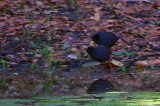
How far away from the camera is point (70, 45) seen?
311 inches

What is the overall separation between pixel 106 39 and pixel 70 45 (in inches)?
30.5

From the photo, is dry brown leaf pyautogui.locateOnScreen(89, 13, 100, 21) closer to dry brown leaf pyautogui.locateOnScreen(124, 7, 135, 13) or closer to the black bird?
dry brown leaf pyautogui.locateOnScreen(124, 7, 135, 13)

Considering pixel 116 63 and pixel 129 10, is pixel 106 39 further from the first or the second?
pixel 129 10

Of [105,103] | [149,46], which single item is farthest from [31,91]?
[149,46]

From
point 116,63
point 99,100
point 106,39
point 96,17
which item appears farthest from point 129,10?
point 99,100

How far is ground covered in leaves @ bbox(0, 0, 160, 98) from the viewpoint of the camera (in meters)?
5.48

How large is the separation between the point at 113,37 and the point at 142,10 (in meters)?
2.42

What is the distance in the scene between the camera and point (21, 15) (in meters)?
9.41

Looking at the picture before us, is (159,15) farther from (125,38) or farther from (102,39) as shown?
(102,39)

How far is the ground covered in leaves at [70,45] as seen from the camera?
5.48 m

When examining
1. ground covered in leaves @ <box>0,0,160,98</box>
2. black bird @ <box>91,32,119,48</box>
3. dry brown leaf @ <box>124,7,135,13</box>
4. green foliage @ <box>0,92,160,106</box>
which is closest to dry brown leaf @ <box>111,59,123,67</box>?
ground covered in leaves @ <box>0,0,160,98</box>

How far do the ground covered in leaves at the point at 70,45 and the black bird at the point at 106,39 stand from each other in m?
0.24

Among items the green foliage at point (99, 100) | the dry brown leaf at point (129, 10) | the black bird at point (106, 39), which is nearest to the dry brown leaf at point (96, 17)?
the dry brown leaf at point (129, 10)

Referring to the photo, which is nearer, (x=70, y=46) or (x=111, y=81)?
(x=111, y=81)
